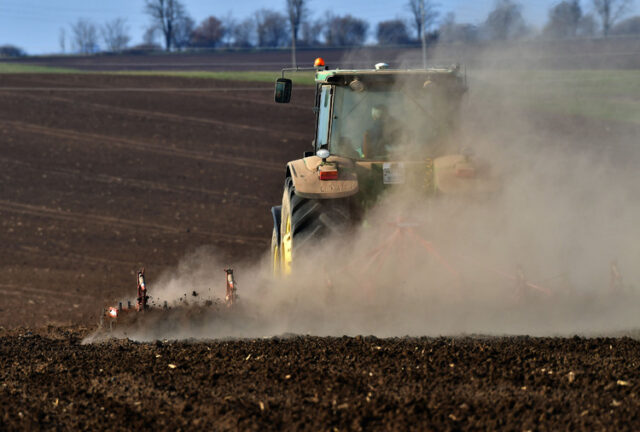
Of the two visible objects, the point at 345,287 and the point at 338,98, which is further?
the point at 338,98

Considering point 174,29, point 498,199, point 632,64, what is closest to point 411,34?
point 632,64

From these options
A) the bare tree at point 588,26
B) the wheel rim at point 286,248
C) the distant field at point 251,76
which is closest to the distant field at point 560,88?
the bare tree at point 588,26

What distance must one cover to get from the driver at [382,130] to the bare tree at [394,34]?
10.1ft

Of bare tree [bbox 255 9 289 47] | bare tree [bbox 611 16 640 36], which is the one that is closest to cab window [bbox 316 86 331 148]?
bare tree [bbox 611 16 640 36]

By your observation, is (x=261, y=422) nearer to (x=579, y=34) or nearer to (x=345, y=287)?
(x=345, y=287)

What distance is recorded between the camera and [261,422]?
4.38m

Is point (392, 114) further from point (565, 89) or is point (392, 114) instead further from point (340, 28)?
point (340, 28)

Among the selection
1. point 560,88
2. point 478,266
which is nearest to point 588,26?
point 560,88

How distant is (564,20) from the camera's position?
9.01 m

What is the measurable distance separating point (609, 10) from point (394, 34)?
3381mm

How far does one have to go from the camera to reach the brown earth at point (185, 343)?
4.56m

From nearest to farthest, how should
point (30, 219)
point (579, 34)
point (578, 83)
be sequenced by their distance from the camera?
point (579, 34)
point (578, 83)
point (30, 219)

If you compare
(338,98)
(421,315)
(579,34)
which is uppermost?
(579,34)

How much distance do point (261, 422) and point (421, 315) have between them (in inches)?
124
